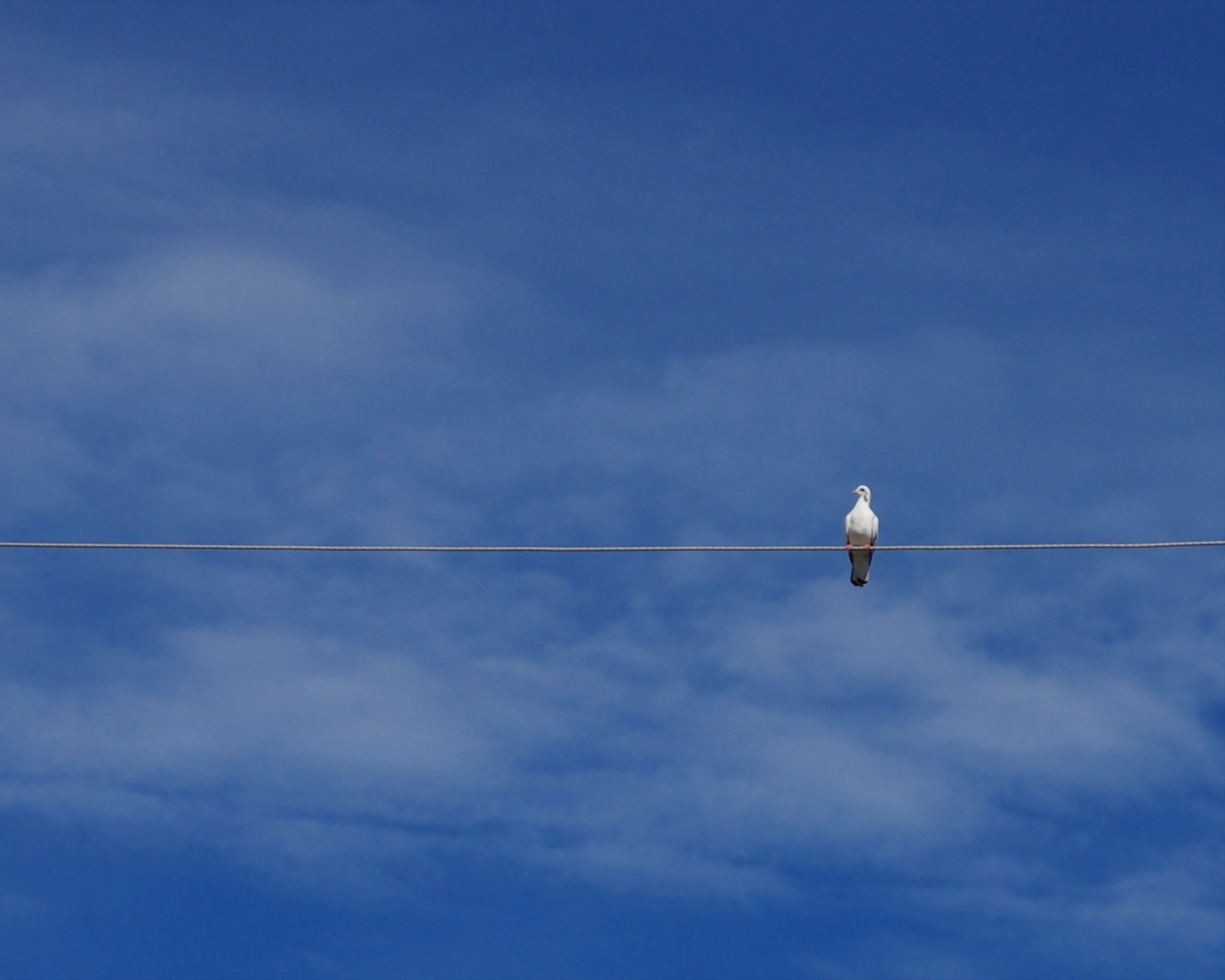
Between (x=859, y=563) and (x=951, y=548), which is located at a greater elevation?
(x=859, y=563)

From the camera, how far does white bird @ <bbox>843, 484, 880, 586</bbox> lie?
3002cm

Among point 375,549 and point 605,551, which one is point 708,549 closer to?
point 605,551

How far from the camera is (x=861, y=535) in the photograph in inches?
1182

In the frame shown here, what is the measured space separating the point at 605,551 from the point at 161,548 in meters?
4.44

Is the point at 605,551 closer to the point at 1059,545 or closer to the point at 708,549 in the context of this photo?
the point at 708,549

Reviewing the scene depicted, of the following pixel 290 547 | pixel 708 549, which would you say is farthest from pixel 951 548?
pixel 290 547

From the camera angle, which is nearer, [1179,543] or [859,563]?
[1179,543]

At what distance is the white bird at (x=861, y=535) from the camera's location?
3002 cm

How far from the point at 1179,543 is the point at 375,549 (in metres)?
8.04

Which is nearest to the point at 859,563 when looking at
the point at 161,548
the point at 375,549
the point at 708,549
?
the point at 708,549

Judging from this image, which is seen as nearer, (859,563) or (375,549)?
(375,549)

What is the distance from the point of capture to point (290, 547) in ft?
71.0

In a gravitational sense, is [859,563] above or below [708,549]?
above

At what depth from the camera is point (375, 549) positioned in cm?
2192
